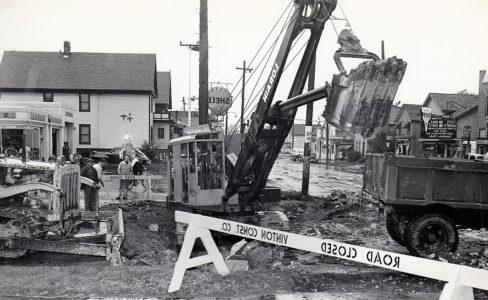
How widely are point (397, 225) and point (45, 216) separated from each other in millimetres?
6696

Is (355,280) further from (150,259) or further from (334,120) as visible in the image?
(150,259)

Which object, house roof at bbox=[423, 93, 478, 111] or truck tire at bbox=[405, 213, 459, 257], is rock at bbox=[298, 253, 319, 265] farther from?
house roof at bbox=[423, 93, 478, 111]

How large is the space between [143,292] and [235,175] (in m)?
4.84

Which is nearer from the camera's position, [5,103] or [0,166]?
[0,166]

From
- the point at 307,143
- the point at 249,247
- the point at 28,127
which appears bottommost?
the point at 249,247

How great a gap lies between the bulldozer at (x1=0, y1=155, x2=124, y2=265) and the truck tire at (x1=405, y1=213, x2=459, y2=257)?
5195 mm

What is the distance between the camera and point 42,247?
7.50 m

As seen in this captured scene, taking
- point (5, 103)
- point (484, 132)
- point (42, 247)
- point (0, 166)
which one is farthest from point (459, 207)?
point (484, 132)

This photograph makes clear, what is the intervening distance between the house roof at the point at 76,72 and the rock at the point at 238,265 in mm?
34496

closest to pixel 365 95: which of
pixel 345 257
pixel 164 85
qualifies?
pixel 345 257

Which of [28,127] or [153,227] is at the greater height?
[28,127]

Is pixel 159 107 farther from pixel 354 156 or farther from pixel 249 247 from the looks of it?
pixel 249 247

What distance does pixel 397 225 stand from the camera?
29.8 ft

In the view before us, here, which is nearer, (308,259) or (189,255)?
(189,255)
